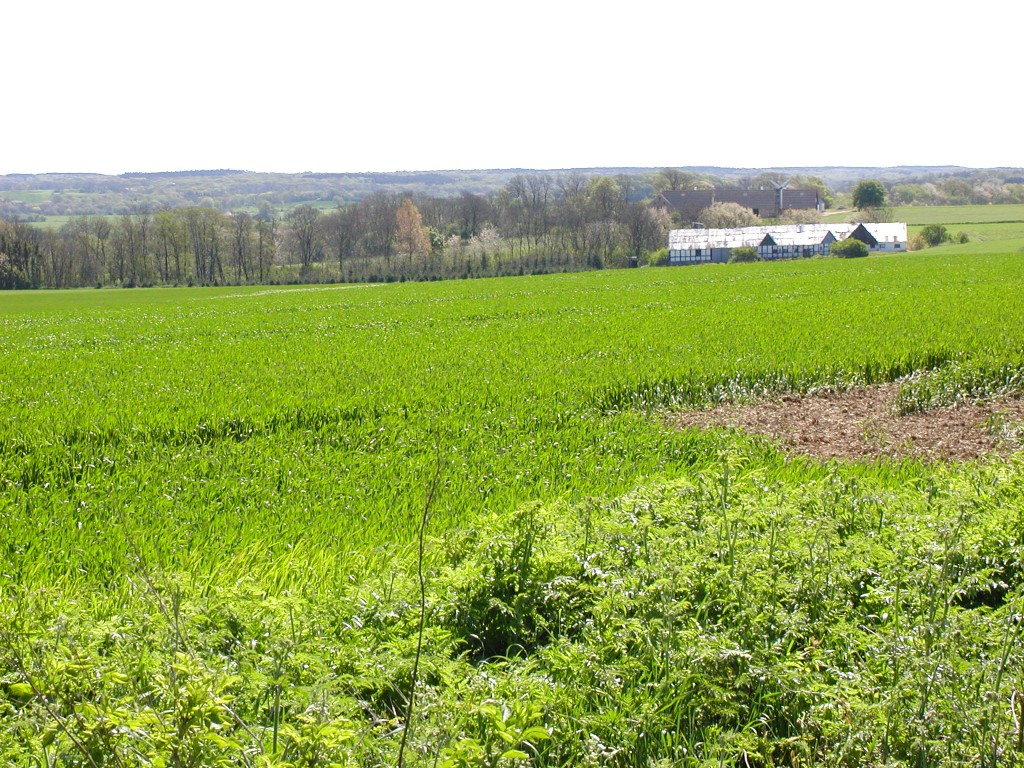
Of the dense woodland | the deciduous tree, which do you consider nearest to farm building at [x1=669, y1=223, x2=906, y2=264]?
the dense woodland

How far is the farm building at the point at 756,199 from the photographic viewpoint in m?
140

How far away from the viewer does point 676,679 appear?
13.8 ft

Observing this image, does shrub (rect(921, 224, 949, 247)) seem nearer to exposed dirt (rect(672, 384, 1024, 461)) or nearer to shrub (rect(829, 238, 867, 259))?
shrub (rect(829, 238, 867, 259))

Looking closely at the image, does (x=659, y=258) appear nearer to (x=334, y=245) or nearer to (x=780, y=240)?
(x=780, y=240)

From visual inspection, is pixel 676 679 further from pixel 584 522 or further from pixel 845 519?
pixel 845 519

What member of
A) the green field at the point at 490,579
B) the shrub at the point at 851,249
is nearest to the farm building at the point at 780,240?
the shrub at the point at 851,249

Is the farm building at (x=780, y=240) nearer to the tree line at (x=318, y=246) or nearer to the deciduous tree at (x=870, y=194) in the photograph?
the tree line at (x=318, y=246)

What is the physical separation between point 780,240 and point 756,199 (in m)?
57.3

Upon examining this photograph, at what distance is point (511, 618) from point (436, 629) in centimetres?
78

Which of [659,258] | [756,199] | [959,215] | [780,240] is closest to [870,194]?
[959,215]

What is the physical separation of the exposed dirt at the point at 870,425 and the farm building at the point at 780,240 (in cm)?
8310

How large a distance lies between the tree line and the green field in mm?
71955

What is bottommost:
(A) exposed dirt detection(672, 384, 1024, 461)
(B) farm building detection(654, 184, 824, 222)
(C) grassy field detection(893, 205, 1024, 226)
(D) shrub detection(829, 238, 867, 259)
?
(A) exposed dirt detection(672, 384, 1024, 461)

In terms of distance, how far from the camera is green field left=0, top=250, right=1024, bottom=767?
359 cm
